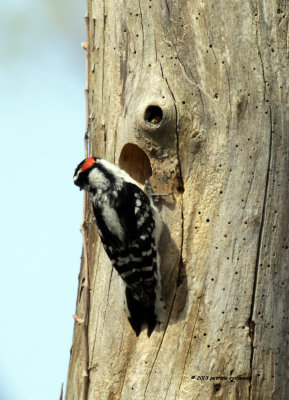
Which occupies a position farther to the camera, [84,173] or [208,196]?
[84,173]

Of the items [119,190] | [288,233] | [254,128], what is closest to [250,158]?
[254,128]

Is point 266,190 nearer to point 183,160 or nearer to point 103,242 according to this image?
point 183,160

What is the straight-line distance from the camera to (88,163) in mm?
5090

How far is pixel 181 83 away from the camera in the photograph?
4.71 meters

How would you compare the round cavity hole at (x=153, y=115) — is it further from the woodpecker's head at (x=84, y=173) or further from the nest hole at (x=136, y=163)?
the woodpecker's head at (x=84, y=173)

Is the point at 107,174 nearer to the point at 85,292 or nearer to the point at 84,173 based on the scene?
the point at 84,173

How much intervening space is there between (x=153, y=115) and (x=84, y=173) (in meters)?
0.76

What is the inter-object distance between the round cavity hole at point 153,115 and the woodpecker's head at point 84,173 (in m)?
0.58

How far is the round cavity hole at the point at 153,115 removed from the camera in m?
4.69

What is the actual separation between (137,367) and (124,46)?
2.25 meters

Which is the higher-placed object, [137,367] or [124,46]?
[124,46]

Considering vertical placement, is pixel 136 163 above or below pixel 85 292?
above

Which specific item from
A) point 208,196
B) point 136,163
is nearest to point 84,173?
point 136,163

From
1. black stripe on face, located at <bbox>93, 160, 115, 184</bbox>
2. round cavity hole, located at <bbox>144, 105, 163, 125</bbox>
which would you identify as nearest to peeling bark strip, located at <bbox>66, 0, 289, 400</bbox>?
round cavity hole, located at <bbox>144, 105, 163, 125</bbox>
